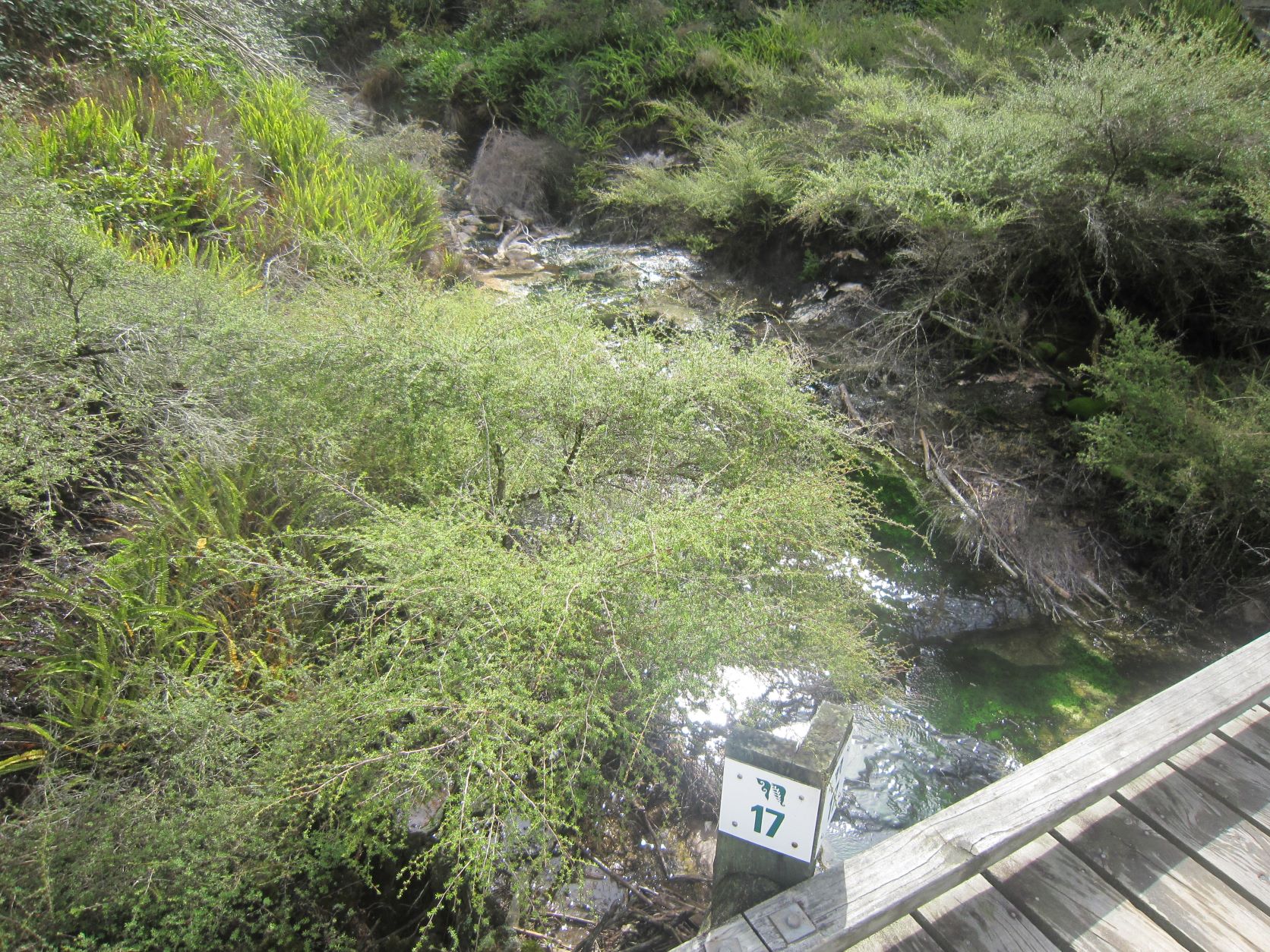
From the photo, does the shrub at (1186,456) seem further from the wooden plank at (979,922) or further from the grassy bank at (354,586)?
the wooden plank at (979,922)

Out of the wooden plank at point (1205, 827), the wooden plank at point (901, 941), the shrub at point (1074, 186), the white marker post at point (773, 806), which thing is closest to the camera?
the white marker post at point (773, 806)

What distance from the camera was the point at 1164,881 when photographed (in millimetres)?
1840

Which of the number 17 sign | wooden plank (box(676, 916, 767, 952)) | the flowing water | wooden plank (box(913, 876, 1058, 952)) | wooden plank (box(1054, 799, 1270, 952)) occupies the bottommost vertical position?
the flowing water

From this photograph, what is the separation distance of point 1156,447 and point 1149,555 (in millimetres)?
635

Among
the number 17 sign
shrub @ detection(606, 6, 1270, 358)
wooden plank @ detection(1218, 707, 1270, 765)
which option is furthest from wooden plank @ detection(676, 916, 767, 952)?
shrub @ detection(606, 6, 1270, 358)

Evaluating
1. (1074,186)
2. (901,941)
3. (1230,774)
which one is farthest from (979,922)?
(1074,186)

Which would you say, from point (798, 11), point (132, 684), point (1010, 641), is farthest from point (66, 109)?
point (798, 11)

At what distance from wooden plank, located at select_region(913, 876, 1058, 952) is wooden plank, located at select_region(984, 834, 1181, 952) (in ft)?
0.09

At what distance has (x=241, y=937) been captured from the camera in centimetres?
179

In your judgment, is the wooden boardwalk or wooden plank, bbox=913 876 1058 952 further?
wooden plank, bbox=913 876 1058 952

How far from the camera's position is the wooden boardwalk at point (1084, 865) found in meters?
1.54

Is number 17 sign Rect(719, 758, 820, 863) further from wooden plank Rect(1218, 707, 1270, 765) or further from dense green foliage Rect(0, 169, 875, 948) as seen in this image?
wooden plank Rect(1218, 707, 1270, 765)

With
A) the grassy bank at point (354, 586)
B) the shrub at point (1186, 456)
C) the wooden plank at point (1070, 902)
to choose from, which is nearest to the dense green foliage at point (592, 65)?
the shrub at point (1186, 456)

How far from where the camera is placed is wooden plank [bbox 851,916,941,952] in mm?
1691
